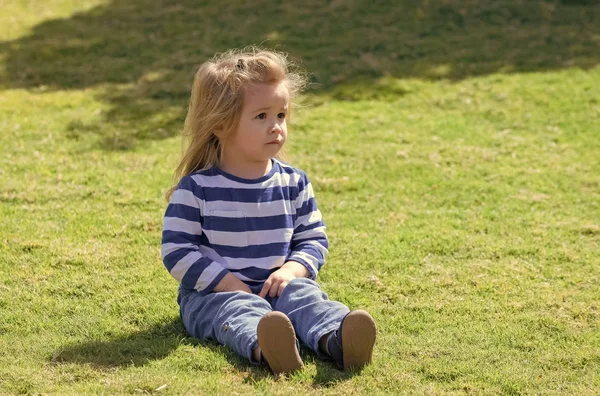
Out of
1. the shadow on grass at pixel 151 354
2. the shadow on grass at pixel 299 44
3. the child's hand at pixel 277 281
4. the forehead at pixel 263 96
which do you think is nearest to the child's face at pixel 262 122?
the forehead at pixel 263 96

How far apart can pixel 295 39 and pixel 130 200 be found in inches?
194

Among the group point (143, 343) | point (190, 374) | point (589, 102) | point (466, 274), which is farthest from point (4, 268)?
point (589, 102)

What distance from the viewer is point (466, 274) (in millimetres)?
5039

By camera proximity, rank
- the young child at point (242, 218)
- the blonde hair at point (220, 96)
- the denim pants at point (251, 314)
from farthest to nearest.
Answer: the blonde hair at point (220, 96), the young child at point (242, 218), the denim pants at point (251, 314)

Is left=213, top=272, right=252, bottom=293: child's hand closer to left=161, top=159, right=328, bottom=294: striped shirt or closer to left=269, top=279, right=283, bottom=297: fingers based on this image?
left=161, top=159, right=328, bottom=294: striped shirt

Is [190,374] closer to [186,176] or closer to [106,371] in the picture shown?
[106,371]

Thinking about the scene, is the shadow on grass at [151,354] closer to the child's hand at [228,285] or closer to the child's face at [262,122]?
the child's hand at [228,285]

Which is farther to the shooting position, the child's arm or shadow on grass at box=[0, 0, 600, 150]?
shadow on grass at box=[0, 0, 600, 150]

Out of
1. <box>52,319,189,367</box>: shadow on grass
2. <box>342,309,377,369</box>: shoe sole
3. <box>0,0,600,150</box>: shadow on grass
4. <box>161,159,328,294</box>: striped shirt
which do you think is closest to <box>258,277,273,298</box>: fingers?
<box>161,159,328,294</box>: striped shirt

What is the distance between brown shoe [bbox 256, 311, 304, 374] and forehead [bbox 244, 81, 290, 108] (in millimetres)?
1042

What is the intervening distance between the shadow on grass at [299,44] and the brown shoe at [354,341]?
4620mm

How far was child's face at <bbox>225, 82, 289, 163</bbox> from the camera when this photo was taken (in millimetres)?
4074

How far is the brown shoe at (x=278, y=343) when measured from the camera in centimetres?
344

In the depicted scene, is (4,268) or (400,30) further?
(400,30)
